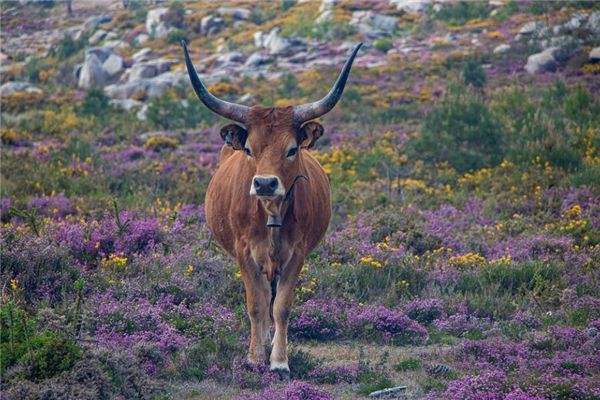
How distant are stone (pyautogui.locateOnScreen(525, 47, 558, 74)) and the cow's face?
85.6ft

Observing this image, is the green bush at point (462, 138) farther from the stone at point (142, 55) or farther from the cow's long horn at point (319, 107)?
the stone at point (142, 55)

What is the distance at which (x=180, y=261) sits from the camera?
481 inches

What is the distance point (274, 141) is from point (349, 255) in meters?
4.89

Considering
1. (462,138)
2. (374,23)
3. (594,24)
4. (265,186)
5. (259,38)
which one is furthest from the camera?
Answer: (374,23)

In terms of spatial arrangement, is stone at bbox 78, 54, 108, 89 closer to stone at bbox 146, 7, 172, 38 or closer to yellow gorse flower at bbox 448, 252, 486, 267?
stone at bbox 146, 7, 172, 38

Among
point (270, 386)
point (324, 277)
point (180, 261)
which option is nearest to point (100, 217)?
point (180, 261)

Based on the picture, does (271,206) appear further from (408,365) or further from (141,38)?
(141,38)

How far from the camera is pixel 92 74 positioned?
140 feet

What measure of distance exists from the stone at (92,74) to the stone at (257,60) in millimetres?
6689

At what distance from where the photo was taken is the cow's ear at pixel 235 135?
9000 millimetres

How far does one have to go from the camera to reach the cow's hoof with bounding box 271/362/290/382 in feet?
28.3

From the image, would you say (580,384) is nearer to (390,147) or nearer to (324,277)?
(324,277)

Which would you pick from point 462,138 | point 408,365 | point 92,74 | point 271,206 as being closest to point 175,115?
point 462,138

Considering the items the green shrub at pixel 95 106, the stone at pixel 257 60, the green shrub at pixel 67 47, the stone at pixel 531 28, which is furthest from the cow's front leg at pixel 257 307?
the green shrub at pixel 67 47
